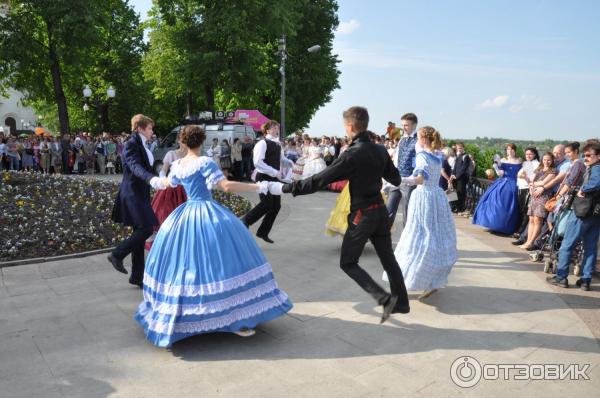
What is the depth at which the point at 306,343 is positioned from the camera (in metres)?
4.53

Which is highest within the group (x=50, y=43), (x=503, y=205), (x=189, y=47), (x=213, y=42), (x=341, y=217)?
(x=213, y=42)

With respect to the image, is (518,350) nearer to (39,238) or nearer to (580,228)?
(580,228)

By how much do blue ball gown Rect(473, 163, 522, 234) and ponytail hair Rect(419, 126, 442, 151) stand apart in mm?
4672

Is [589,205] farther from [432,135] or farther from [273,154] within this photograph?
[273,154]

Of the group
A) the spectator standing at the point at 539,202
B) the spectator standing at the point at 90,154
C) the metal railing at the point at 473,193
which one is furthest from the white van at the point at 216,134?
the spectator standing at the point at 539,202

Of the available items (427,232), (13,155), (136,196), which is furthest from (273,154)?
(13,155)

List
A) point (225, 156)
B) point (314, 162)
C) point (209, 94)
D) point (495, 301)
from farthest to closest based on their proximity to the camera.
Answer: point (209, 94)
point (225, 156)
point (314, 162)
point (495, 301)

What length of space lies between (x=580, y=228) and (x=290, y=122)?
3177 cm

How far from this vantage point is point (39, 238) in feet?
26.4

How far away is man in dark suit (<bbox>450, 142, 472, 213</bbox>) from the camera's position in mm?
12617

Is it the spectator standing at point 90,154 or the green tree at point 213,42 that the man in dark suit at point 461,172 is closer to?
the green tree at point 213,42

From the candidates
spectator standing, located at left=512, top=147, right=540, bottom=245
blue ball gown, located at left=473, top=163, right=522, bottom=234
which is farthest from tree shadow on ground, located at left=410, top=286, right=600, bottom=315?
blue ball gown, located at left=473, top=163, right=522, bottom=234

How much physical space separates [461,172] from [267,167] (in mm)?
6438

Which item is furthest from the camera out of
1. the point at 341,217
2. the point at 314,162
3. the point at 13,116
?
the point at 13,116
